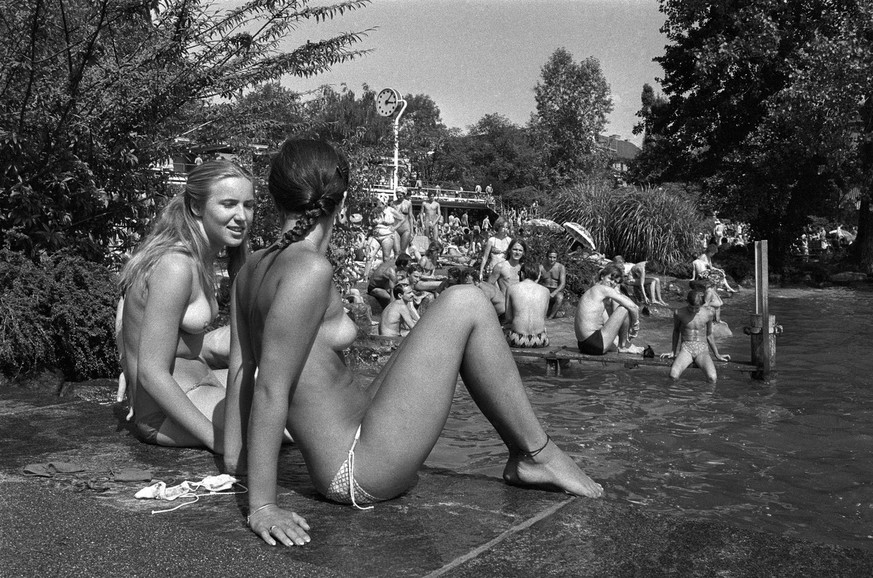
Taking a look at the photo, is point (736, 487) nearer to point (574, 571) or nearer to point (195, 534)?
point (574, 571)

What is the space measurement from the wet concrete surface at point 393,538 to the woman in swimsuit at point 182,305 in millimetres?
422

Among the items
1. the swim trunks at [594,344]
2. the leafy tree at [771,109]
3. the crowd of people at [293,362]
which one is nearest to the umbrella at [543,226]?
the leafy tree at [771,109]

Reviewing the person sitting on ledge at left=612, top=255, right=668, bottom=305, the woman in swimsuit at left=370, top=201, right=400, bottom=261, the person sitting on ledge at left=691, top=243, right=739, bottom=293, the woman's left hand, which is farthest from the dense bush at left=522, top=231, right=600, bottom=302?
the woman's left hand

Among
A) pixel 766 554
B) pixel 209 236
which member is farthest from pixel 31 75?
pixel 766 554

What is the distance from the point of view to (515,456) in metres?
3.45

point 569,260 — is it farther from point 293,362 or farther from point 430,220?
point 293,362

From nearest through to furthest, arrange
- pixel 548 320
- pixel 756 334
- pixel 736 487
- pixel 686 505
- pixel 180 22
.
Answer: pixel 686 505 → pixel 736 487 → pixel 180 22 → pixel 756 334 → pixel 548 320

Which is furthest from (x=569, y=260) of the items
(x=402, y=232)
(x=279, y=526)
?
(x=279, y=526)

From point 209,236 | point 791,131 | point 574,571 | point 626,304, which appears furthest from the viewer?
point 791,131

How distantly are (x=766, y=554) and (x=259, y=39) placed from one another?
6.28 meters

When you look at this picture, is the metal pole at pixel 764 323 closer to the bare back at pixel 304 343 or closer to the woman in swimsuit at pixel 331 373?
the woman in swimsuit at pixel 331 373

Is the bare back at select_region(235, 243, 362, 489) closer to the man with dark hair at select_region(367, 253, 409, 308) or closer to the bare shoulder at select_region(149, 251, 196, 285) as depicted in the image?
the bare shoulder at select_region(149, 251, 196, 285)

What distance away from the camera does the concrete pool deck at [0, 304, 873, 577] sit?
261 centimetres

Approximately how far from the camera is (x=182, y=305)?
159 inches
